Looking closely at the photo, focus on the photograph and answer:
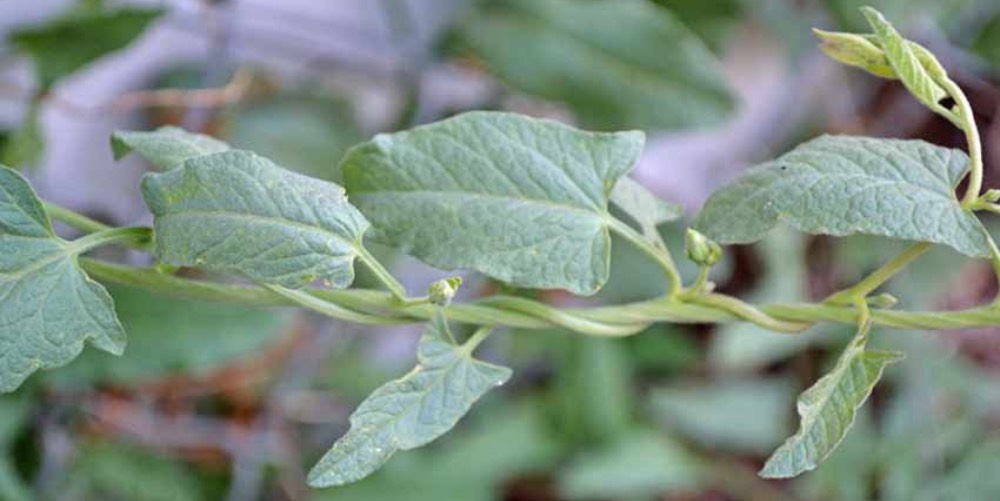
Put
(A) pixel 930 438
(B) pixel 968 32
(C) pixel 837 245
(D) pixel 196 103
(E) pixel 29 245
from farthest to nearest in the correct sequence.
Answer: (C) pixel 837 245, (B) pixel 968 32, (A) pixel 930 438, (D) pixel 196 103, (E) pixel 29 245

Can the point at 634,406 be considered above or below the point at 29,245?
below

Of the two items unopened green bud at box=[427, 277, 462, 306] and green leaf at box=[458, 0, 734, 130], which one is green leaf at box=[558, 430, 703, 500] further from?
unopened green bud at box=[427, 277, 462, 306]

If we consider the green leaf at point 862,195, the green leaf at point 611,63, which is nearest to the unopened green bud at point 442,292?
the green leaf at point 862,195

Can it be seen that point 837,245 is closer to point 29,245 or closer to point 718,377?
point 718,377

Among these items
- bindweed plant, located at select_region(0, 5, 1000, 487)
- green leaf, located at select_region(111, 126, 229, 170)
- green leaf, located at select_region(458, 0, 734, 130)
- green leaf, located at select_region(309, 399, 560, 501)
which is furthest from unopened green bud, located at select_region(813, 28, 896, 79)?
green leaf, located at select_region(309, 399, 560, 501)

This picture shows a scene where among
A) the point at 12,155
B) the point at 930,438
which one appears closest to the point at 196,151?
the point at 12,155

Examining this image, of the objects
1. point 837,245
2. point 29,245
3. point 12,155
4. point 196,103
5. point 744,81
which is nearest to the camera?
point 29,245

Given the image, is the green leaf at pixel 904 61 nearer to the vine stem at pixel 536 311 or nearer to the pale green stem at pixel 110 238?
the vine stem at pixel 536 311
